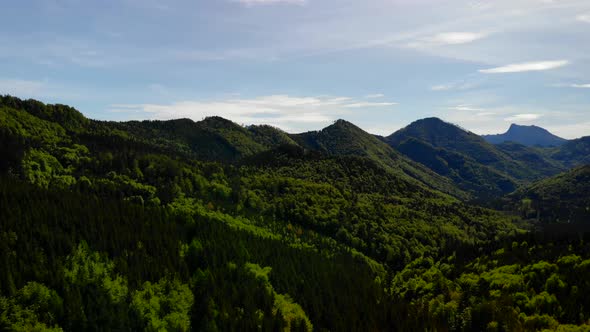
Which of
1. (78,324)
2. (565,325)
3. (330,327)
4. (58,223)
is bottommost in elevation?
(330,327)

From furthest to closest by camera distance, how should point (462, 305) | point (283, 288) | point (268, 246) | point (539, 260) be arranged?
point (268, 246) < point (283, 288) < point (539, 260) < point (462, 305)

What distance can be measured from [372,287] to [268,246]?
57542 mm

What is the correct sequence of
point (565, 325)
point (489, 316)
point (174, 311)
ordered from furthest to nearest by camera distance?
point (174, 311) → point (489, 316) → point (565, 325)

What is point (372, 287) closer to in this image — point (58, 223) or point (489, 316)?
point (489, 316)

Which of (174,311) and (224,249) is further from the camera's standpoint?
(224,249)

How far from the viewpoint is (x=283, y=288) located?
163 meters

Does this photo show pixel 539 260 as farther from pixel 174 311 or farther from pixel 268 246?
pixel 174 311

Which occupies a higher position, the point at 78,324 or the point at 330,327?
the point at 78,324

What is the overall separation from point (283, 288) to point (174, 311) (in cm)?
5031

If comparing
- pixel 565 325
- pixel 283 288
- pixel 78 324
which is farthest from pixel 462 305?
pixel 78 324

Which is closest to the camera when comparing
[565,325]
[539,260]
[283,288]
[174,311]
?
[565,325]

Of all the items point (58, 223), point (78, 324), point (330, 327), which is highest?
point (58, 223)

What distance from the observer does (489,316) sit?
11938 centimetres

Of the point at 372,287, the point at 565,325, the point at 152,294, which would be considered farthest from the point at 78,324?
the point at 565,325
